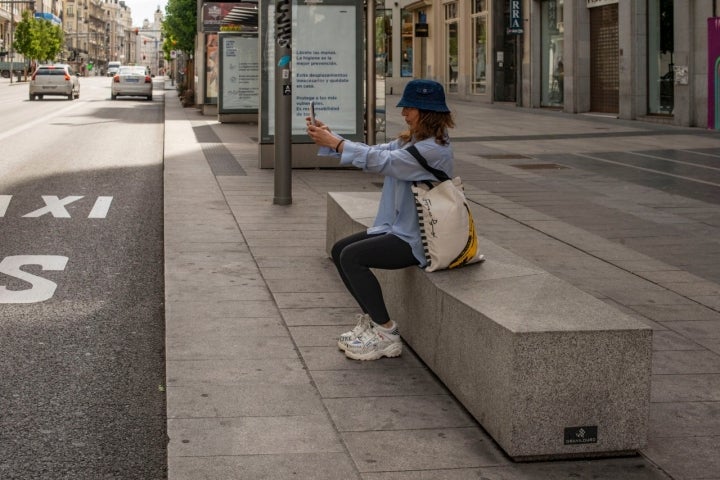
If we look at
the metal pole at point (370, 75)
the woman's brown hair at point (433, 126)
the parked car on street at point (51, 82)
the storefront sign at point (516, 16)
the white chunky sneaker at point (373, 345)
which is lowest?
the white chunky sneaker at point (373, 345)

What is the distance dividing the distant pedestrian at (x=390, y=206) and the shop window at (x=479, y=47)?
38223 millimetres

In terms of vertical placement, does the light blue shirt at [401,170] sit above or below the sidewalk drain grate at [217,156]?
below

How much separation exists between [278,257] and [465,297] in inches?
156

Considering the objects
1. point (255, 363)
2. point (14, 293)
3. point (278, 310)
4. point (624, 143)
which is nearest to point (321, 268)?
point (278, 310)

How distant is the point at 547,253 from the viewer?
30.1 ft

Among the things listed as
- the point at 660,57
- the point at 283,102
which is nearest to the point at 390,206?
the point at 283,102

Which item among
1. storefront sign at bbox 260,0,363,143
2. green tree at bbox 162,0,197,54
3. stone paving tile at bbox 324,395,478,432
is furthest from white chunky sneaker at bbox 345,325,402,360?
green tree at bbox 162,0,197,54

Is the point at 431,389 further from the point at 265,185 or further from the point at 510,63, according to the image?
the point at 510,63

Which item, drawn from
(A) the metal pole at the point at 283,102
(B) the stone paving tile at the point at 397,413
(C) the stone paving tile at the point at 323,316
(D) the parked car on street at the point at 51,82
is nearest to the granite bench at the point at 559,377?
(B) the stone paving tile at the point at 397,413

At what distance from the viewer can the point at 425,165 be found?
Result: 5426mm

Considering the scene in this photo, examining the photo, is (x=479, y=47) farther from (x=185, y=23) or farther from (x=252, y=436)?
(x=252, y=436)

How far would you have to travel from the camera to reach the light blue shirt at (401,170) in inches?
213

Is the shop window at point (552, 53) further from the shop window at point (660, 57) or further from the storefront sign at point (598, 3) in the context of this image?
the shop window at point (660, 57)

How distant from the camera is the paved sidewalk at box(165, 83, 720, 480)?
4305 millimetres
